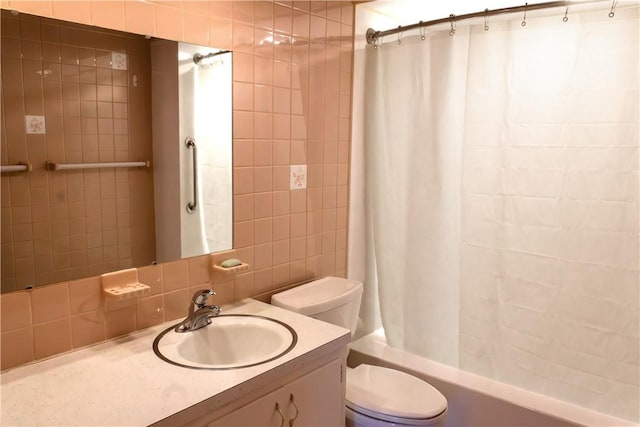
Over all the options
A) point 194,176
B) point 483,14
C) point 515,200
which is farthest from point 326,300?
point 483,14

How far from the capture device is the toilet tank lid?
1.88 metres

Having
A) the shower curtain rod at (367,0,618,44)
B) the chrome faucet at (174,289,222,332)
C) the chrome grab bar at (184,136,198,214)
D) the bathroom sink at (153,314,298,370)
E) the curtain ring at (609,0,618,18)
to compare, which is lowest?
the bathroom sink at (153,314,298,370)

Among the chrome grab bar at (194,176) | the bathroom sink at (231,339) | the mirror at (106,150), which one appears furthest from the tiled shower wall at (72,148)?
the bathroom sink at (231,339)

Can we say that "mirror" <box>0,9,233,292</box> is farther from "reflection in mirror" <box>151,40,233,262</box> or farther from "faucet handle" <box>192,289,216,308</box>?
"faucet handle" <box>192,289,216,308</box>

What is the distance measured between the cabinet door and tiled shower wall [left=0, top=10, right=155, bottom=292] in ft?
1.92

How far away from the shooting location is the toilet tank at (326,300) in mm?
1892

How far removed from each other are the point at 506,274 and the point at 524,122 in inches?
24.7

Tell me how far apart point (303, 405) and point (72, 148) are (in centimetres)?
102

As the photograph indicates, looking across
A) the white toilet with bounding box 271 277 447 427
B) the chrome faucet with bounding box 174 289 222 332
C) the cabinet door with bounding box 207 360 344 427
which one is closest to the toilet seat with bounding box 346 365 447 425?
the white toilet with bounding box 271 277 447 427

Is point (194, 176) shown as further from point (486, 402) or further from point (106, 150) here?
point (486, 402)

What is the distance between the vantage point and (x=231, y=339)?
1657 millimetres

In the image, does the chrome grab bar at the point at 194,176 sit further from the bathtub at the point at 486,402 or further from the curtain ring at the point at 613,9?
the curtain ring at the point at 613,9

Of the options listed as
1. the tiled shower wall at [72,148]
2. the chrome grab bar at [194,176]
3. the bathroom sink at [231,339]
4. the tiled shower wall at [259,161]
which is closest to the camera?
the tiled shower wall at [72,148]

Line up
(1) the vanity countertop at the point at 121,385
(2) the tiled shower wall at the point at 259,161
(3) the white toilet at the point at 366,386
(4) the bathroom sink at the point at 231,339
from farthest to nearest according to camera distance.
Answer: (3) the white toilet at the point at 366,386 → (4) the bathroom sink at the point at 231,339 → (2) the tiled shower wall at the point at 259,161 → (1) the vanity countertop at the point at 121,385
